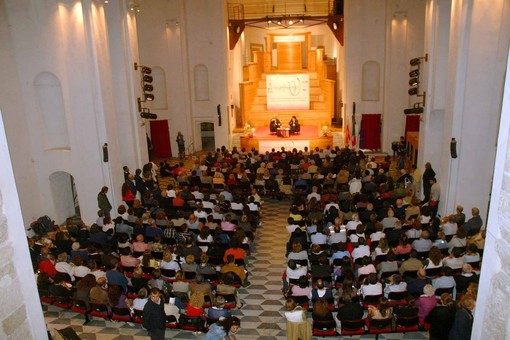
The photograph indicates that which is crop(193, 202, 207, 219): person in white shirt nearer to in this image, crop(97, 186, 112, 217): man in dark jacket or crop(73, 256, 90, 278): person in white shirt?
crop(97, 186, 112, 217): man in dark jacket

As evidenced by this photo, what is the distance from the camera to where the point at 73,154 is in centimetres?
1388

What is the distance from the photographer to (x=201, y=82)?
23781mm

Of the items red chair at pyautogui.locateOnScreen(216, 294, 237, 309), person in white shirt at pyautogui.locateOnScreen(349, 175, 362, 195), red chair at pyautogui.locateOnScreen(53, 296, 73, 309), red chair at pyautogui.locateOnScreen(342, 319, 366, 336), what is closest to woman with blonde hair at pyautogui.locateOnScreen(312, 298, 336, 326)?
red chair at pyautogui.locateOnScreen(342, 319, 366, 336)

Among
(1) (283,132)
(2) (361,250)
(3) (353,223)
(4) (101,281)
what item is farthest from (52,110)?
(1) (283,132)

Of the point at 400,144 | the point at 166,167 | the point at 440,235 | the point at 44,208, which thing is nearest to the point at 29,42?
the point at 44,208

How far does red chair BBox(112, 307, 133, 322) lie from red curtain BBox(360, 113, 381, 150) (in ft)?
56.5

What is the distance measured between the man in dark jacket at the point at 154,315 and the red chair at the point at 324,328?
2503 mm

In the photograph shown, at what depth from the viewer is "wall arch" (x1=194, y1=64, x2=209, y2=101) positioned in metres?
23.6

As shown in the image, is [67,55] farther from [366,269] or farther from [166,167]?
[366,269]

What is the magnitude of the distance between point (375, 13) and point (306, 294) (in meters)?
17.7

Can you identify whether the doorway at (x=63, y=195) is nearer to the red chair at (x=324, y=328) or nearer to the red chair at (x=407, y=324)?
the red chair at (x=324, y=328)

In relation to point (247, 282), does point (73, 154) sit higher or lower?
higher

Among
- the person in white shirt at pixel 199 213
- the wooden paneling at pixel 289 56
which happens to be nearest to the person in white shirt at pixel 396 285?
the person in white shirt at pixel 199 213

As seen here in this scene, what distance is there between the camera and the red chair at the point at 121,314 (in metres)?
8.05
